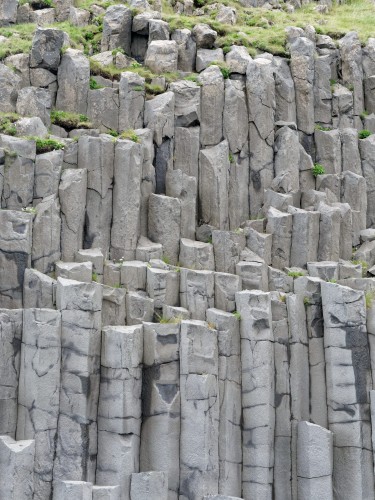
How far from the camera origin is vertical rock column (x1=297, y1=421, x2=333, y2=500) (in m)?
35.1

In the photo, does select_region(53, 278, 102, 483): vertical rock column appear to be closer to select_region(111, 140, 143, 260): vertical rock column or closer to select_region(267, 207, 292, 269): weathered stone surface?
select_region(111, 140, 143, 260): vertical rock column

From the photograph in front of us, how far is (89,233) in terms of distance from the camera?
3803 centimetres

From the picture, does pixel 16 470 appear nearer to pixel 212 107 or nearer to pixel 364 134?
pixel 212 107

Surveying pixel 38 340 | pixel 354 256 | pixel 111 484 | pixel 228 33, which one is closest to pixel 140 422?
pixel 111 484

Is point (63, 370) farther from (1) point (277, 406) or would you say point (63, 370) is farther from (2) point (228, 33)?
(2) point (228, 33)

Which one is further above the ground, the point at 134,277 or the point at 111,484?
the point at 134,277

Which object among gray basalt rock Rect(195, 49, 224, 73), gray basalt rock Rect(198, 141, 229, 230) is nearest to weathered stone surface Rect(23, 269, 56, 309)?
gray basalt rock Rect(198, 141, 229, 230)

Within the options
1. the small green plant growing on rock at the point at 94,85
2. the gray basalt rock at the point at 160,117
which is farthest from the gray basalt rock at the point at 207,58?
the small green plant growing on rock at the point at 94,85

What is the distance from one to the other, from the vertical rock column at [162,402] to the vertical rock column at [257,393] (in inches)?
103

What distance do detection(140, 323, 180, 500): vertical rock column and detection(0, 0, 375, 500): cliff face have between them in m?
0.05

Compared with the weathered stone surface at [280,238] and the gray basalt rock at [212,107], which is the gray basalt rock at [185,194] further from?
the weathered stone surface at [280,238]

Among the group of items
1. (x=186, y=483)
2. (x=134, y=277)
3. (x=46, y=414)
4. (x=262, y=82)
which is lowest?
(x=186, y=483)

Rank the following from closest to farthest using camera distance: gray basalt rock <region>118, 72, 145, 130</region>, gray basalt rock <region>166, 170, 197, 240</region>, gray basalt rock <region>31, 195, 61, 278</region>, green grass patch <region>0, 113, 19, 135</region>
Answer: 1. gray basalt rock <region>31, 195, 61, 278</region>
2. green grass patch <region>0, 113, 19, 135</region>
3. gray basalt rock <region>166, 170, 197, 240</region>
4. gray basalt rock <region>118, 72, 145, 130</region>

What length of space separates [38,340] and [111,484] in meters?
5.11
